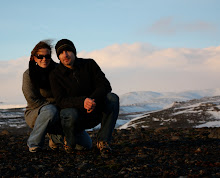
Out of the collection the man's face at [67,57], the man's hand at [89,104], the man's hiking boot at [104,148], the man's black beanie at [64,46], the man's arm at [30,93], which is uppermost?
the man's black beanie at [64,46]

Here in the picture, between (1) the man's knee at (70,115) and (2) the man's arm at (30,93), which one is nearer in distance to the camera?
(1) the man's knee at (70,115)

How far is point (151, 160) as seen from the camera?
454cm

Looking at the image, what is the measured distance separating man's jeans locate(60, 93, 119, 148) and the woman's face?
3.07 ft

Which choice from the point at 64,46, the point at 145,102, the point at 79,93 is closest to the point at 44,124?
the point at 79,93

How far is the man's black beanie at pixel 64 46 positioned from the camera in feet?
15.6

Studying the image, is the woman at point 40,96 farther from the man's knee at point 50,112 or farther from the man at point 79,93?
the man at point 79,93

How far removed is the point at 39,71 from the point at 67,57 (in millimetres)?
654

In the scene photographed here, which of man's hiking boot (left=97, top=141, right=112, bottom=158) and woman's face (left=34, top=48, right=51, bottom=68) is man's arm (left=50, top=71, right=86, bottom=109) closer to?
woman's face (left=34, top=48, right=51, bottom=68)

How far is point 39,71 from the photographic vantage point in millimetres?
5113

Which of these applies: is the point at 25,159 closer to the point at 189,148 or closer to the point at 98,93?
the point at 98,93

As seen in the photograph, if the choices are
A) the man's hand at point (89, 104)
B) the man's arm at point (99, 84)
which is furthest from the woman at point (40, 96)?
the man's arm at point (99, 84)

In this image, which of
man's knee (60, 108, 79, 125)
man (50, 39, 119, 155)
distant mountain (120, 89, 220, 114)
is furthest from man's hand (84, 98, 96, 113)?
distant mountain (120, 89, 220, 114)

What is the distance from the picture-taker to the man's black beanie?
15.6 feet

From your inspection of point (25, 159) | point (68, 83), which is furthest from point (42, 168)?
point (68, 83)
